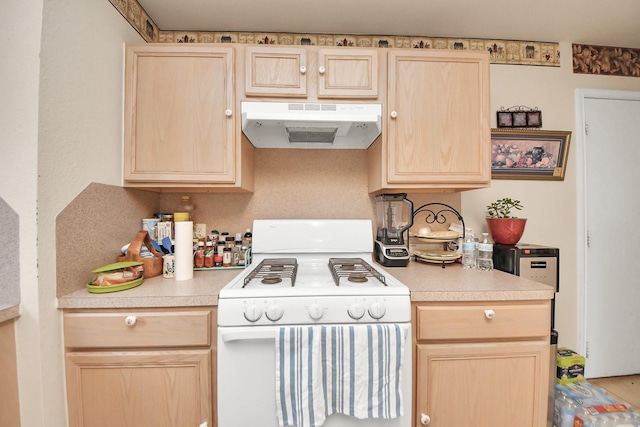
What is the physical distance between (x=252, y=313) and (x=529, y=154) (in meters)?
2.12

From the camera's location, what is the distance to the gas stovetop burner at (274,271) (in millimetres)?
1156

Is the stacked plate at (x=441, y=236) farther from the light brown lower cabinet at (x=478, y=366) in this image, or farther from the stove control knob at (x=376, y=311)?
the stove control knob at (x=376, y=311)

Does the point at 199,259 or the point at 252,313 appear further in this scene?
the point at 199,259

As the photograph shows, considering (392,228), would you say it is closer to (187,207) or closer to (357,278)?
(357,278)

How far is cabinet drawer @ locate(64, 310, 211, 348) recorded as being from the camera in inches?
41.3

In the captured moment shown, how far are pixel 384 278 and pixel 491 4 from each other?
1704mm

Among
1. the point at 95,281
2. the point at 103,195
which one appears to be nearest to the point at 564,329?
the point at 95,281

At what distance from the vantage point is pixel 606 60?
1937 mm

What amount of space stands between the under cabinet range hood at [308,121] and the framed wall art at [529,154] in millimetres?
985

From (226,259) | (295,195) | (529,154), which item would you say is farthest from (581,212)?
(226,259)

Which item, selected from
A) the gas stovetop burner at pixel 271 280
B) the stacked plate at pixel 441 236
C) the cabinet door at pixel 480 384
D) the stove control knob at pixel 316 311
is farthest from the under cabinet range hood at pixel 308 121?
the cabinet door at pixel 480 384

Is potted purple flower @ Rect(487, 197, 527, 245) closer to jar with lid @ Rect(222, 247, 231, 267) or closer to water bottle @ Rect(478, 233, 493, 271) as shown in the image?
water bottle @ Rect(478, 233, 493, 271)

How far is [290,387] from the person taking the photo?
0.97 metres

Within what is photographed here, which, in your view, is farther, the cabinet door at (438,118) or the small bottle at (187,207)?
the small bottle at (187,207)
